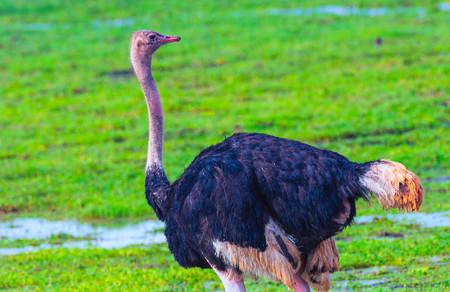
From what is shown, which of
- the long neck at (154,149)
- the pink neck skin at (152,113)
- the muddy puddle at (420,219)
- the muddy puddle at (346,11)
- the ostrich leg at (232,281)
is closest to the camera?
the ostrich leg at (232,281)

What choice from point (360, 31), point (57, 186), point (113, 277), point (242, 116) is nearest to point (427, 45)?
point (360, 31)

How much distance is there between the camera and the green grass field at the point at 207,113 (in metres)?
9.44

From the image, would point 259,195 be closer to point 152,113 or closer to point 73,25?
point 152,113

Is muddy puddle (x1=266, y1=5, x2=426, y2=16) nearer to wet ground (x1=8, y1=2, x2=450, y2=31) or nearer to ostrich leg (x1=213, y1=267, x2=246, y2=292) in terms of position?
wet ground (x1=8, y1=2, x2=450, y2=31)

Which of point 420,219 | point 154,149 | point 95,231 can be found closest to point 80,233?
point 95,231

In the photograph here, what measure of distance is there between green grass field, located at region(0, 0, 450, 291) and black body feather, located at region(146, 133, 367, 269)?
60.4 inches

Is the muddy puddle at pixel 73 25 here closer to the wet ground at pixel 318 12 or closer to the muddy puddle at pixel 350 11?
the wet ground at pixel 318 12

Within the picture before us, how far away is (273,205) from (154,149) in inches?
49.7

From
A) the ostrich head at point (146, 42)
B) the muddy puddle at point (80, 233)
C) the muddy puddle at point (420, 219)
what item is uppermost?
the ostrich head at point (146, 42)

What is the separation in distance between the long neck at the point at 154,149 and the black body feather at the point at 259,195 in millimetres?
356

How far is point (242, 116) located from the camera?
15914 mm

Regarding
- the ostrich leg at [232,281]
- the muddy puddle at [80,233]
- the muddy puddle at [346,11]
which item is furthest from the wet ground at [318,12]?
the ostrich leg at [232,281]

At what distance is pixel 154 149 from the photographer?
7.89m

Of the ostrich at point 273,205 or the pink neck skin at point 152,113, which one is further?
the pink neck skin at point 152,113
